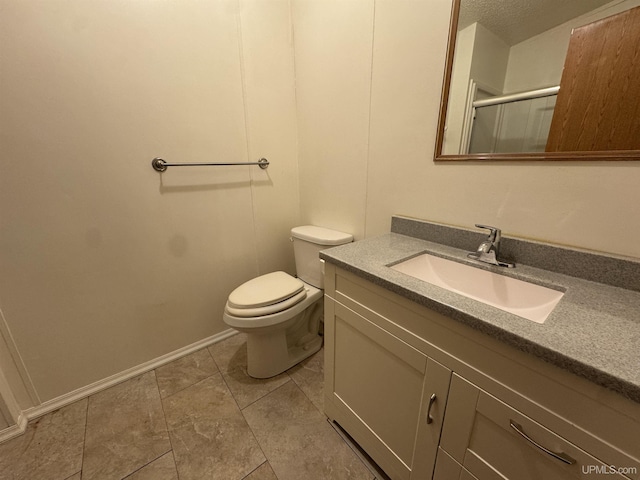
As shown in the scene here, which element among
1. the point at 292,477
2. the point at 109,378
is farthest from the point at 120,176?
the point at 292,477

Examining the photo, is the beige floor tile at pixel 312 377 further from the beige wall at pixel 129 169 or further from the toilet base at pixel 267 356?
the beige wall at pixel 129 169

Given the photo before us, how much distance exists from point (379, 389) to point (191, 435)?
88 centimetres

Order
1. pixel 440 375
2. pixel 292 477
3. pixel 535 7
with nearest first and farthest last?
pixel 440 375 → pixel 535 7 → pixel 292 477

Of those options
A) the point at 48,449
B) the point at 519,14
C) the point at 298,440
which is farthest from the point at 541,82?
the point at 48,449

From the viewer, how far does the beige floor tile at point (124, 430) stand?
104 cm

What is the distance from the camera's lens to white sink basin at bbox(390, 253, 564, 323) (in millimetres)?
764

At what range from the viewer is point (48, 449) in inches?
42.9

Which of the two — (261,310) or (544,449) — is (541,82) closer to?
(544,449)

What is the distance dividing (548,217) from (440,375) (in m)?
0.62

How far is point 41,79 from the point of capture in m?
1.02

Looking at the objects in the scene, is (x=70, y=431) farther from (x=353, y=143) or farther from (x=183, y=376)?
(x=353, y=143)

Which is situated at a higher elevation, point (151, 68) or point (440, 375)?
point (151, 68)

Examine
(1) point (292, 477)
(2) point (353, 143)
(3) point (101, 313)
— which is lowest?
(1) point (292, 477)

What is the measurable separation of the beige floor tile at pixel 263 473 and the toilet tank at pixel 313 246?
0.84 m
